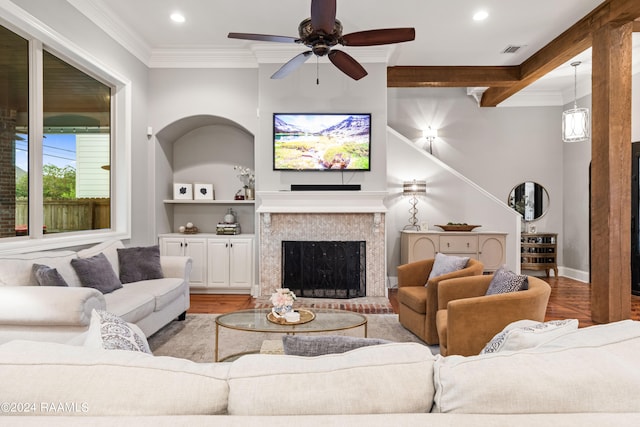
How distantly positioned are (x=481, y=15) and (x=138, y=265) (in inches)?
174

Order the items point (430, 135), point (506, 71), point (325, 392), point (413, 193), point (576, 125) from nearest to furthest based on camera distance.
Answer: point (325, 392)
point (576, 125)
point (506, 71)
point (413, 193)
point (430, 135)

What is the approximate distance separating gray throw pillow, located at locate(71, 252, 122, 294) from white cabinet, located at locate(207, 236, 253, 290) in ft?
6.07

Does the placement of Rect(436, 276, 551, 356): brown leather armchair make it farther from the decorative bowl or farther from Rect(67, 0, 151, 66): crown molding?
Rect(67, 0, 151, 66): crown molding

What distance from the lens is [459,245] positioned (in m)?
6.04

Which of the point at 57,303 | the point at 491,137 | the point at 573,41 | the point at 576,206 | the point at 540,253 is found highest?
the point at 573,41

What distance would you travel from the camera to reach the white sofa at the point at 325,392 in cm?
91

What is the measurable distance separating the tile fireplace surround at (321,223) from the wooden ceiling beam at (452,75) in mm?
1911

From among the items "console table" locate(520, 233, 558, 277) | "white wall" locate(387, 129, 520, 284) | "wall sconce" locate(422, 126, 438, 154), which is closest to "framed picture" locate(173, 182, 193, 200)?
"white wall" locate(387, 129, 520, 284)

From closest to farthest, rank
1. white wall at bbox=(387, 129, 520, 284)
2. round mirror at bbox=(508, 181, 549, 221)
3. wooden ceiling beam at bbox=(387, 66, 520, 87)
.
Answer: wooden ceiling beam at bbox=(387, 66, 520, 87), white wall at bbox=(387, 129, 520, 284), round mirror at bbox=(508, 181, 549, 221)

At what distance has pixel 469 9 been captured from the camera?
4.27 metres

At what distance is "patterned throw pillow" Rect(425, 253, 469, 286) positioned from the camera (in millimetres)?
3718

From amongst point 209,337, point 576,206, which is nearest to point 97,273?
point 209,337

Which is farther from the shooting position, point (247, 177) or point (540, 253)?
point (540, 253)

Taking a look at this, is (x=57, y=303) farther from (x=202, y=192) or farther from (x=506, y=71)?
(x=506, y=71)
